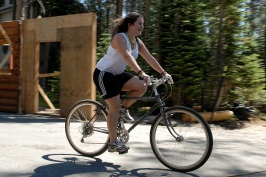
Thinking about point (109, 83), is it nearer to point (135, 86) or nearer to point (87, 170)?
point (135, 86)

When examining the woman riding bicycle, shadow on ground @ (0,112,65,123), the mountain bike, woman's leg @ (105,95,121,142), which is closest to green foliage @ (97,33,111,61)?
shadow on ground @ (0,112,65,123)

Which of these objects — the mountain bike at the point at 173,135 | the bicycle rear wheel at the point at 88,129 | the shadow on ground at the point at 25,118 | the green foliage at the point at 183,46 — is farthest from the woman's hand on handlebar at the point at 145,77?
the shadow on ground at the point at 25,118

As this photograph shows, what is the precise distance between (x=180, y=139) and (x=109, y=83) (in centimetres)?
111

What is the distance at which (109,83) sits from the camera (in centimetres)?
481

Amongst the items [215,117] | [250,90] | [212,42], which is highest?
[212,42]

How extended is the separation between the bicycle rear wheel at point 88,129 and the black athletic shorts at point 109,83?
0.45m

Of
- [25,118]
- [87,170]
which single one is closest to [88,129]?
[87,170]

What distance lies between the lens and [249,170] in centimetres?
501

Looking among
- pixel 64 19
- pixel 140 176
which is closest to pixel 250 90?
pixel 64 19

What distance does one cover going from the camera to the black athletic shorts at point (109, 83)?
4.80 m

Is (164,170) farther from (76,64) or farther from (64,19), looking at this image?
(64,19)

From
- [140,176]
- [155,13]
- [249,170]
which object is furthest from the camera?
[155,13]

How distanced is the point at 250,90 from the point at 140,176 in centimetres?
567

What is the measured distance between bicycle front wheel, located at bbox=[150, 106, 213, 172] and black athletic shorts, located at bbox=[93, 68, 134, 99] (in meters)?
0.64
